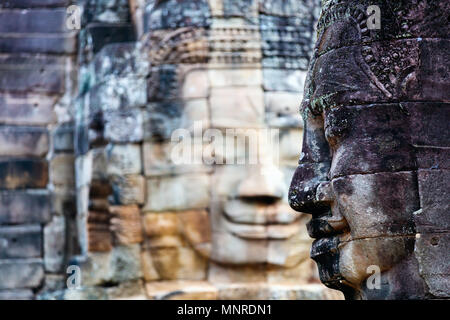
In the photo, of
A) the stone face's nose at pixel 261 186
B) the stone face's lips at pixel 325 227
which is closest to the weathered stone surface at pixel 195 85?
the stone face's nose at pixel 261 186

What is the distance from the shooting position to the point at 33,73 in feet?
42.0

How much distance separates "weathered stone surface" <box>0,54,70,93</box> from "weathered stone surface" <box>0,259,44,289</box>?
2099mm

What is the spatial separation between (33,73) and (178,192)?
327 cm

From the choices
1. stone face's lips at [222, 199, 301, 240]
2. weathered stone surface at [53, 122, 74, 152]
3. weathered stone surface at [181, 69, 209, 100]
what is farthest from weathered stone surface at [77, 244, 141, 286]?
weathered stone surface at [53, 122, 74, 152]

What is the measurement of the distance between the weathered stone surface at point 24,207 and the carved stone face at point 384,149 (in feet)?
24.6

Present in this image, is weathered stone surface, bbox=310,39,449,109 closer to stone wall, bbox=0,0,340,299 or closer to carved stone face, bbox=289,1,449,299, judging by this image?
carved stone face, bbox=289,1,449,299

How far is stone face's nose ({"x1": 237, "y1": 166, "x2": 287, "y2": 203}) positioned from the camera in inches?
404

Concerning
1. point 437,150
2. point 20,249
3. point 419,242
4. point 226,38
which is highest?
point 226,38

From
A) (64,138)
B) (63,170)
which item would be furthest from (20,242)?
(64,138)

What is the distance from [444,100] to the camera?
5.23 metres

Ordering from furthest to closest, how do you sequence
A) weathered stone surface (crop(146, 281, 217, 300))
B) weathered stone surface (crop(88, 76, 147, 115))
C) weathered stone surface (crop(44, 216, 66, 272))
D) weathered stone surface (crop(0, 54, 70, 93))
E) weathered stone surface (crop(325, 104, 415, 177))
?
weathered stone surface (crop(0, 54, 70, 93)) < weathered stone surface (crop(44, 216, 66, 272)) < weathered stone surface (crop(88, 76, 147, 115)) < weathered stone surface (crop(146, 281, 217, 300)) < weathered stone surface (crop(325, 104, 415, 177))

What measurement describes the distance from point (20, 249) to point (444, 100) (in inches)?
319
